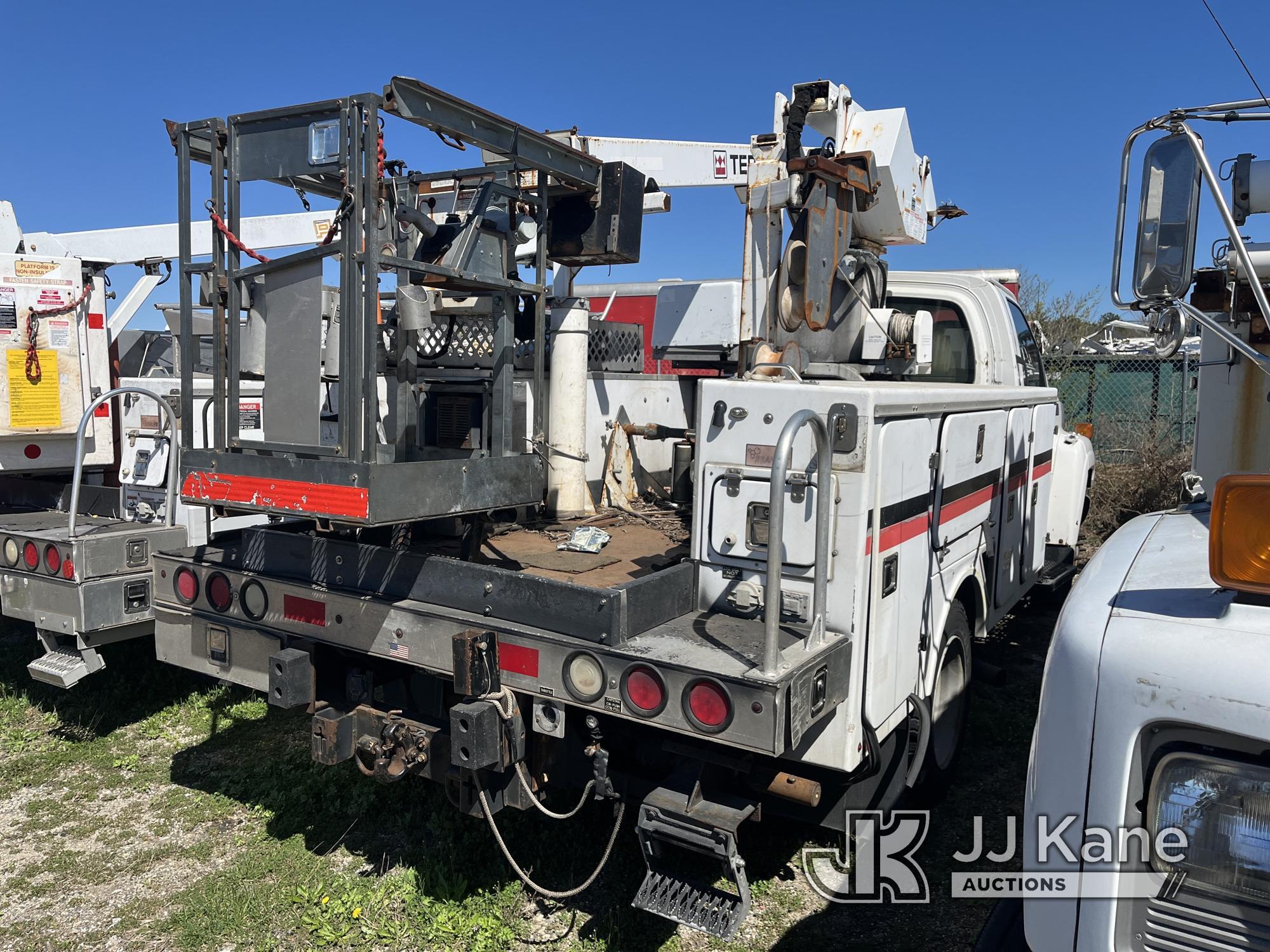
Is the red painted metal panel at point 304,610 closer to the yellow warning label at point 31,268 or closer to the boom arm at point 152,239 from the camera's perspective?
the yellow warning label at point 31,268

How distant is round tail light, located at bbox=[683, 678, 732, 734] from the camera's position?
2607mm

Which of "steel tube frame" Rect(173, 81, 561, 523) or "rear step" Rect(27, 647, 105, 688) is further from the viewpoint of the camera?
"rear step" Rect(27, 647, 105, 688)

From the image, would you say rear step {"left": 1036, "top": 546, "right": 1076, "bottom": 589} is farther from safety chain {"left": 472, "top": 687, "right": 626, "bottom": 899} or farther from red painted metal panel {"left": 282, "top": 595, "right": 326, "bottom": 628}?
red painted metal panel {"left": 282, "top": 595, "right": 326, "bottom": 628}

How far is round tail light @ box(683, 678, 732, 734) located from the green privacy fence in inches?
404

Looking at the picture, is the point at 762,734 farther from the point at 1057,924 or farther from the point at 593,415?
the point at 593,415

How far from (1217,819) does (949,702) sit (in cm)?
273

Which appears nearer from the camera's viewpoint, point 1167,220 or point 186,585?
point 1167,220

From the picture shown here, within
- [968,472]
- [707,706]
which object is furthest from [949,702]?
[707,706]

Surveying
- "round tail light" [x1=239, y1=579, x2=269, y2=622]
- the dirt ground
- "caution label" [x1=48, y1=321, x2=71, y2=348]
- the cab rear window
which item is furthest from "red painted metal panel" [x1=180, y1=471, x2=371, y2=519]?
the cab rear window

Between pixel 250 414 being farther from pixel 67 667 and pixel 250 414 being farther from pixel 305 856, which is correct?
pixel 305 856

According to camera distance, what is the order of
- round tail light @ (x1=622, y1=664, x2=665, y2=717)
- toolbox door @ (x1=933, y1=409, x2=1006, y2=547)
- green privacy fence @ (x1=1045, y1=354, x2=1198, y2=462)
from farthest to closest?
green privacy fence @ (x1=1045, y1=354, x2=1198, y2=462) → toolbox door @ (x1=933, y1=409, x2=1006, y2=547) → round tail light @ (x1=622, y1=664, x2=665, y2=717)

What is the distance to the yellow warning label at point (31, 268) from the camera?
5.59m

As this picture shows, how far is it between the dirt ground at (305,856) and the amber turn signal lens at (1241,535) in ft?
7.51

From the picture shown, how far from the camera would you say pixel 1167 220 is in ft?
8.21
